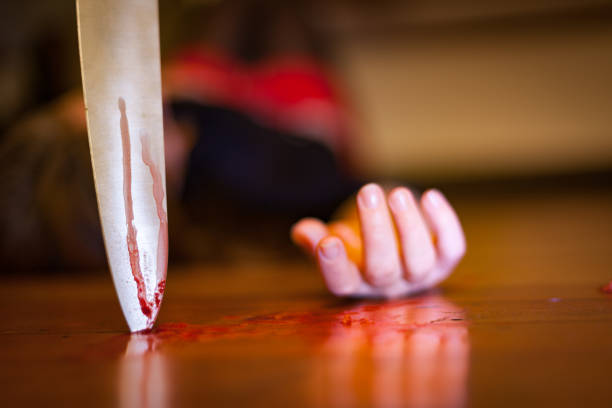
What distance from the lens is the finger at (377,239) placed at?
418 mm

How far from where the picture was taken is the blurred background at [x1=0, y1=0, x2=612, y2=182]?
8.93 feet

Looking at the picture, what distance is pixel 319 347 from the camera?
289 millimetres

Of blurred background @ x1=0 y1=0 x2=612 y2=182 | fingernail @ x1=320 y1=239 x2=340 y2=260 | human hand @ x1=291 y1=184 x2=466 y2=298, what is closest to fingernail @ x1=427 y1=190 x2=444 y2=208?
human hand @ x1=291 y1=184 x2=466 y2=298

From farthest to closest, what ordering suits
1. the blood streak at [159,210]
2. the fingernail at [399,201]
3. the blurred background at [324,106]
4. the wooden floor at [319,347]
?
the blurred background at [324,106], the fingernail at [399,201], the blood streak at [159,210], the wooden floor at [319,347]

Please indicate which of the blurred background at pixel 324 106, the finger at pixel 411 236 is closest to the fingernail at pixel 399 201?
the finger at pixel 411 236

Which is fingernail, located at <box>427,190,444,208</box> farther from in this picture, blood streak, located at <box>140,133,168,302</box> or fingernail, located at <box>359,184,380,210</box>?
blood streak, located at <box>140,133,168,302</box>

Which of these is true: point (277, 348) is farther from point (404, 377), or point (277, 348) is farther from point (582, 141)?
point (582, 141)

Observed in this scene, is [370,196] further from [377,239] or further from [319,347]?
[319,347]

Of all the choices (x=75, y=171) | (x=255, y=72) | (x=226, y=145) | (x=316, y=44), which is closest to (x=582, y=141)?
(x=316, y=44)

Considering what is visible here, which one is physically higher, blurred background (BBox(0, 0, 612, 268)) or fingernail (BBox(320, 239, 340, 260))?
blurred background (BBox(0, 0, 612, 268))

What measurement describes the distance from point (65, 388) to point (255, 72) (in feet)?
5.65

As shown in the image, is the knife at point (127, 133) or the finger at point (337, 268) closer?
the knife at point (127, 133)

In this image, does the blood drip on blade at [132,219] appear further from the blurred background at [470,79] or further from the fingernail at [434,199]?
the blurred background at [470,79]

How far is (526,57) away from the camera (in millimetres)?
2863
